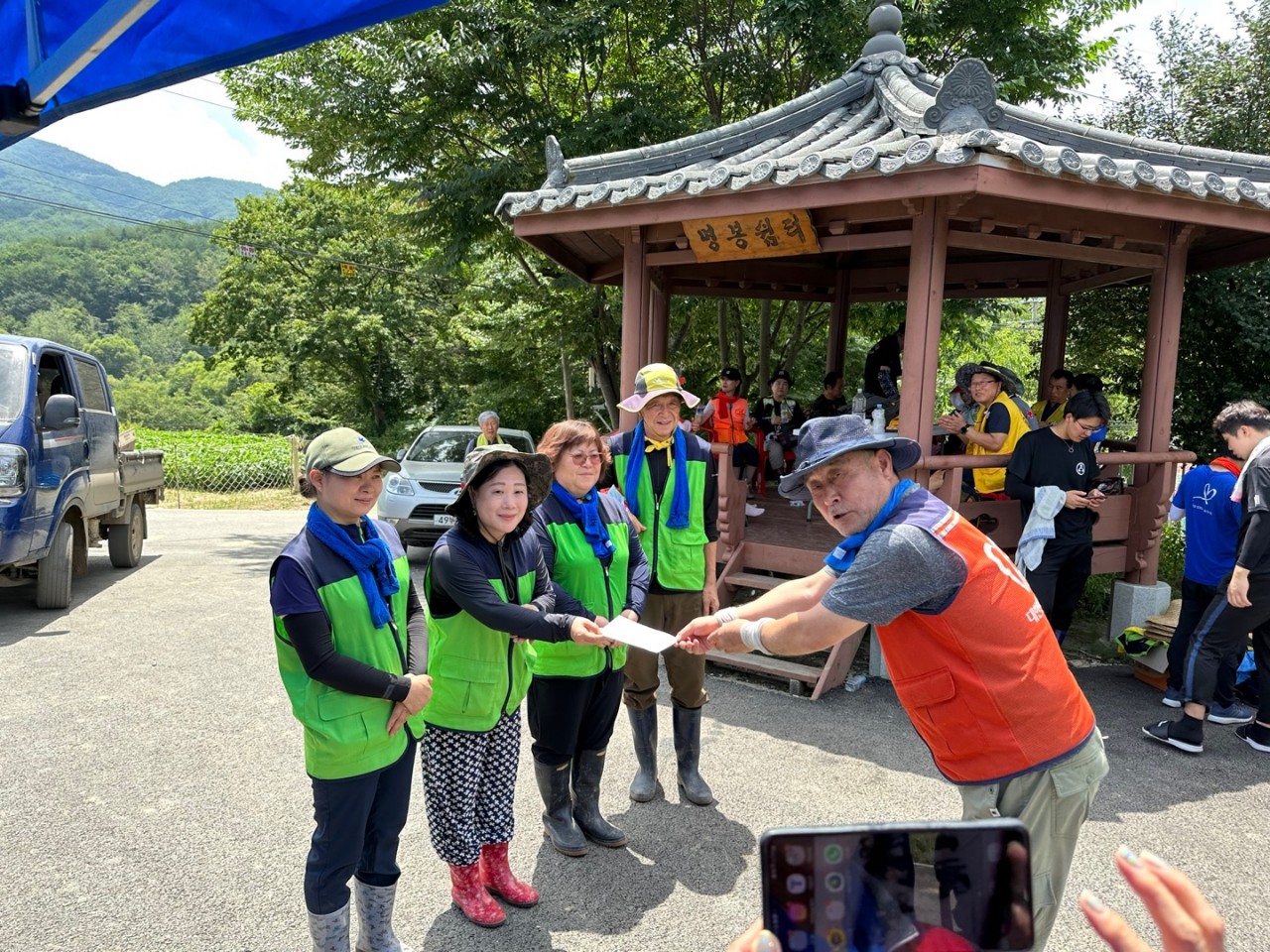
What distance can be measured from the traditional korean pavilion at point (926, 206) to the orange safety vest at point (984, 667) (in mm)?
3344

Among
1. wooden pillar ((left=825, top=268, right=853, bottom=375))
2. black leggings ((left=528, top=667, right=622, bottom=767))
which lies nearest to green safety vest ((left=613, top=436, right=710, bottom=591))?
black leggings ((left=528, top=667, right=622, bottom=767))

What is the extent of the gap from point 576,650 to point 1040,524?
351 cm

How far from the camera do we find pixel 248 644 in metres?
6.34

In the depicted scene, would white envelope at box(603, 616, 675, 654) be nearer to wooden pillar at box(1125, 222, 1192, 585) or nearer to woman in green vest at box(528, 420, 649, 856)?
woman in green vest at box(528, 420, 649, 856)

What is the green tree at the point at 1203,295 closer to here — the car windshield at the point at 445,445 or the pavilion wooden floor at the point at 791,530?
the pavilion wooden floor at the point at 791,530

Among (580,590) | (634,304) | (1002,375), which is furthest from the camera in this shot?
(634,304)

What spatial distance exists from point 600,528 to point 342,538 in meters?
1.22

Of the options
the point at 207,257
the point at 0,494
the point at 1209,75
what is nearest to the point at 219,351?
the point at 0,494

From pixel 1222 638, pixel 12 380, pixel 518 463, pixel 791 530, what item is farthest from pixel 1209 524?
pixel 12 380

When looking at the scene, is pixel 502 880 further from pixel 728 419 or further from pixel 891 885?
pixel 728 419

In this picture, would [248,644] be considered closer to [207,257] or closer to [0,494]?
[0,494]

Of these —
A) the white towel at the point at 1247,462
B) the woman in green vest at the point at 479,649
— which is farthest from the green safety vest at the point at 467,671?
the white towel at the point at 1247,462

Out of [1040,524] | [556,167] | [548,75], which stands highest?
[548,75]

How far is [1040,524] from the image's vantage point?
536 centimetres
